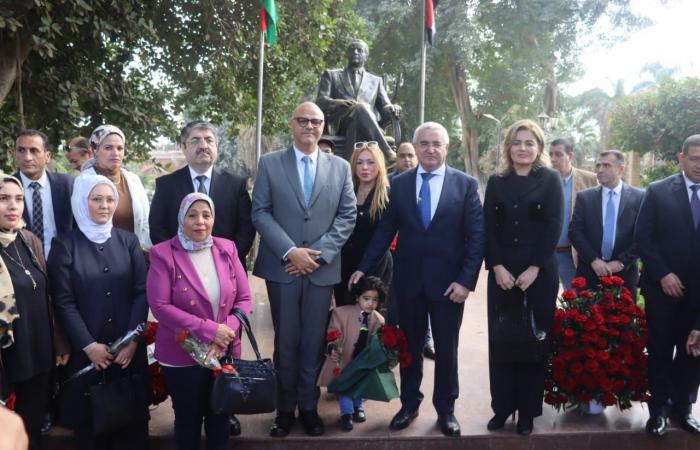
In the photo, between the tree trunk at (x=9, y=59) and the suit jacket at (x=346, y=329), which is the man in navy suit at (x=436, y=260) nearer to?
the suit jacket at (x=346, y=329)

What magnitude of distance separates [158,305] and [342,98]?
459cm

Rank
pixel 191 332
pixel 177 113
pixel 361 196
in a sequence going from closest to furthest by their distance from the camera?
pixel 191 332 < pixel 361 196 < pixel 177 113

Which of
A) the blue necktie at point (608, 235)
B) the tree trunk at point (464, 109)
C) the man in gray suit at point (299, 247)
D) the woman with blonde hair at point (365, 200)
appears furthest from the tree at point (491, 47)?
the man in gray suit at point (299, 247)

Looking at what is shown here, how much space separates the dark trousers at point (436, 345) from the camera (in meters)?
3.72

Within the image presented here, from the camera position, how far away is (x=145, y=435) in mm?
3389

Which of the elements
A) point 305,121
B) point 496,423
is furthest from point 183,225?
point 496,423

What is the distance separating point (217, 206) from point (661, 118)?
19.5 m

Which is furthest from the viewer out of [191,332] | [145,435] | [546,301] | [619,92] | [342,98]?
[619,92]

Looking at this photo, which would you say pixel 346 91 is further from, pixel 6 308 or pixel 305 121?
pixel 6 308

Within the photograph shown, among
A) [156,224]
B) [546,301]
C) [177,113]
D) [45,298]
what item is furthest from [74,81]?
[546,301]

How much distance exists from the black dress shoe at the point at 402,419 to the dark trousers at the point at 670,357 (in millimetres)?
1581

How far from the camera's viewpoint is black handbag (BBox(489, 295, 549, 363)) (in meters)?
3.55

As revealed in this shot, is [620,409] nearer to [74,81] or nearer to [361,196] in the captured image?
[361,196]

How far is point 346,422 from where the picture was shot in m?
3.78
